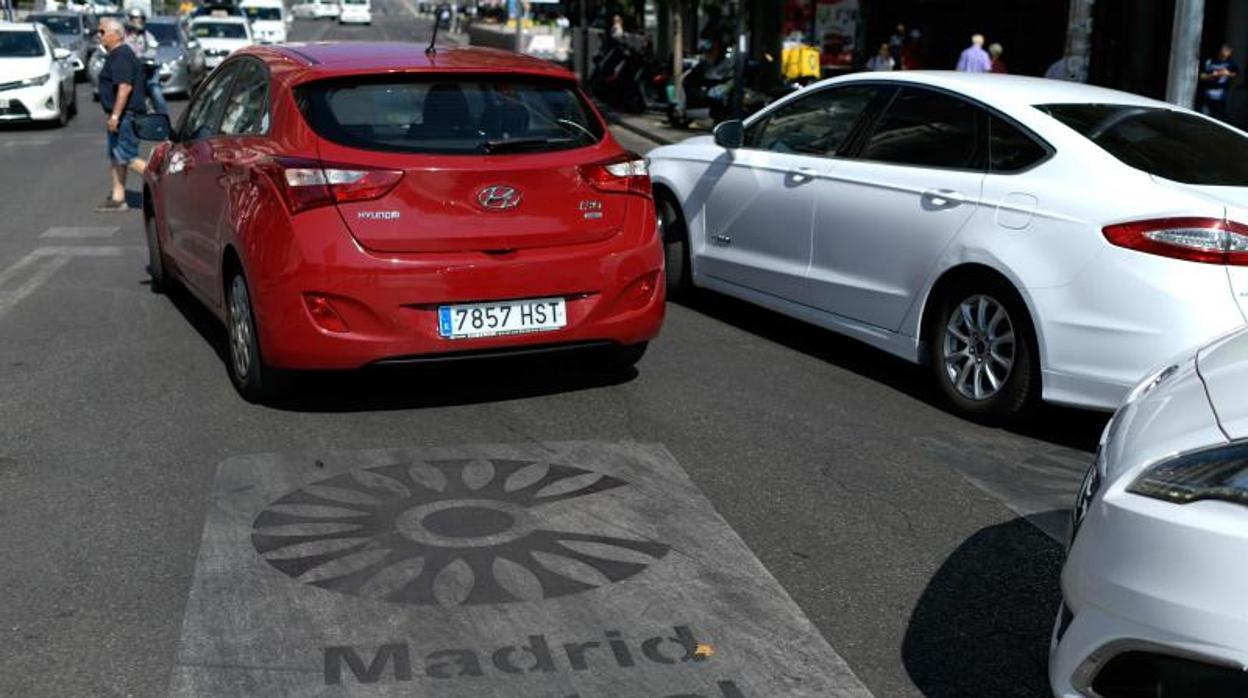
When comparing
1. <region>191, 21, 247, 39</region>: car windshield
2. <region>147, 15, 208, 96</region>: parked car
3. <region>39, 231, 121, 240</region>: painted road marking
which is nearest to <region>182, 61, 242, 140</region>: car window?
<region>39, 231, 121, 240</region>: painted road marking

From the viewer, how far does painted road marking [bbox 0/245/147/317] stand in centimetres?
910

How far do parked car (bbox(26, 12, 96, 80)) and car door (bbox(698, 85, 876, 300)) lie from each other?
3001 cm

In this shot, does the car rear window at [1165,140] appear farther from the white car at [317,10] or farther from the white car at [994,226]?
the white car at [317,10]

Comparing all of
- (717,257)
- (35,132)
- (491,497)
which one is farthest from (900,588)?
(35,132)

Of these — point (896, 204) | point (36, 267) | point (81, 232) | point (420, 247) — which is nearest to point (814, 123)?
point (896, 204)

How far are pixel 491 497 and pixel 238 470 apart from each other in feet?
3.42

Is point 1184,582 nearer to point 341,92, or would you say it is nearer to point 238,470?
point 238,470

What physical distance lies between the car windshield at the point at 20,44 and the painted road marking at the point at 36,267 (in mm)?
13108

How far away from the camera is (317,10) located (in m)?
84.6

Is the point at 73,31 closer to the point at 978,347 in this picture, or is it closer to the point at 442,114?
the point at 442,114

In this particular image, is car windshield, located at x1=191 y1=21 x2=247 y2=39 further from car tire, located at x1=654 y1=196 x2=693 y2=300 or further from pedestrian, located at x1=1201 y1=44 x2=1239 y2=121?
car tire, located at x1=654 y1=196 x2=693 y2=300

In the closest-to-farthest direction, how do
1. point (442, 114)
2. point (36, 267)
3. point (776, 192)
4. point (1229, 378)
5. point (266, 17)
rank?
point (1229, 378) < point (442, 114) < point (776, 192) < point (36, 267) < point (266, 17)

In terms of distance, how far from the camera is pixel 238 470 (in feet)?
18.1

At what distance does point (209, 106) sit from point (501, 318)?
8.58 feet
